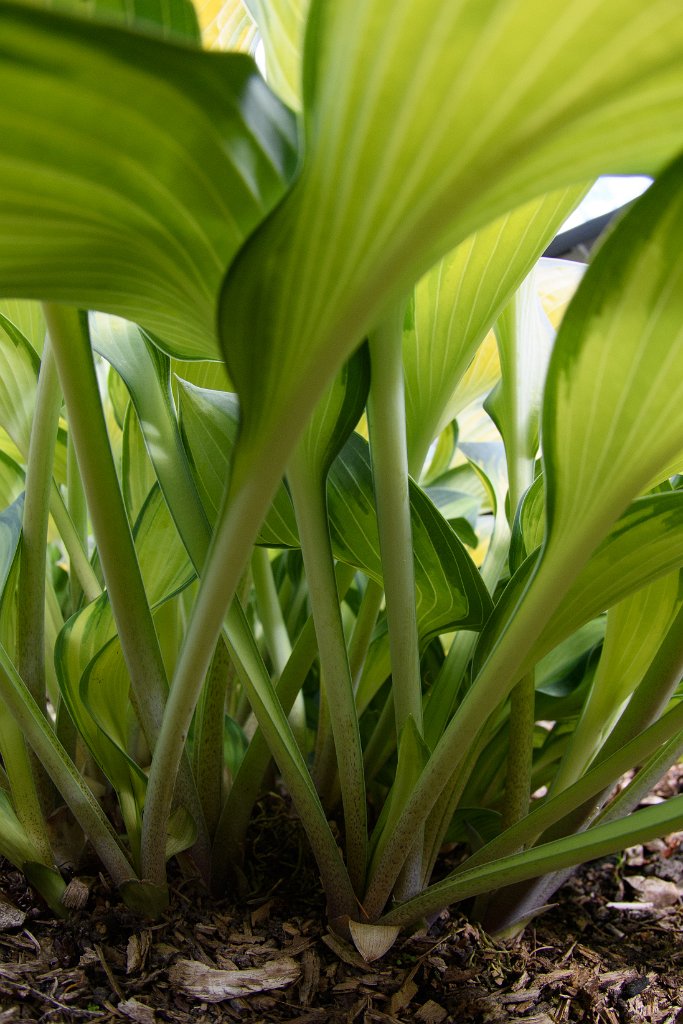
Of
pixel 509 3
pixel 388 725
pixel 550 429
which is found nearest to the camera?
pixel 509 3

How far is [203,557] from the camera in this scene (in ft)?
1.33

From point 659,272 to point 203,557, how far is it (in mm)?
262

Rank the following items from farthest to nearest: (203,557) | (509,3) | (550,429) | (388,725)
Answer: (388,725), (203,557), (550,429), (509,3)

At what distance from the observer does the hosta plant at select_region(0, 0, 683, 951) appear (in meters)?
0.20

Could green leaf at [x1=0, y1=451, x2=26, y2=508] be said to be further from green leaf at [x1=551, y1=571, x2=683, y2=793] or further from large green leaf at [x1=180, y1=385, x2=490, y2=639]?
green leaf at [x1=551, y1=571, x2=683, y2=793]

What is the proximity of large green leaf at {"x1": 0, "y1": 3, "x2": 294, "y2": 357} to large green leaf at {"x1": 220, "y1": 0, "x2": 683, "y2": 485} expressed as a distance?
0.02 meters

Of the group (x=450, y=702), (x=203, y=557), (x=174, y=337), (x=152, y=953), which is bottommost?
(x=152, y=953)

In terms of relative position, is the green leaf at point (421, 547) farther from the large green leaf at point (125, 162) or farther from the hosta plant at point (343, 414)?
the large green leaf at point (125, 162)

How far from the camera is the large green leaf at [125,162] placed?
0.18 metres

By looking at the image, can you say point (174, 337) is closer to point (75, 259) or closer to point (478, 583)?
point (75, 259)

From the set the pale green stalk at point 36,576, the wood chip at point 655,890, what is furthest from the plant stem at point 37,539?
the wood chip at point 655,890

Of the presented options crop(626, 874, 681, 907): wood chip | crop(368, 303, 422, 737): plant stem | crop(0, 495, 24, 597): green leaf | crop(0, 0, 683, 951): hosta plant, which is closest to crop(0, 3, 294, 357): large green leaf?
crop(0, 0, 683, 951): hosta plant

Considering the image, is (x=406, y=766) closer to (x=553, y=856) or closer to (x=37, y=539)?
(x=553, y=856)

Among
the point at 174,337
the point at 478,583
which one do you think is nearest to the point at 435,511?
the point at 478,583
